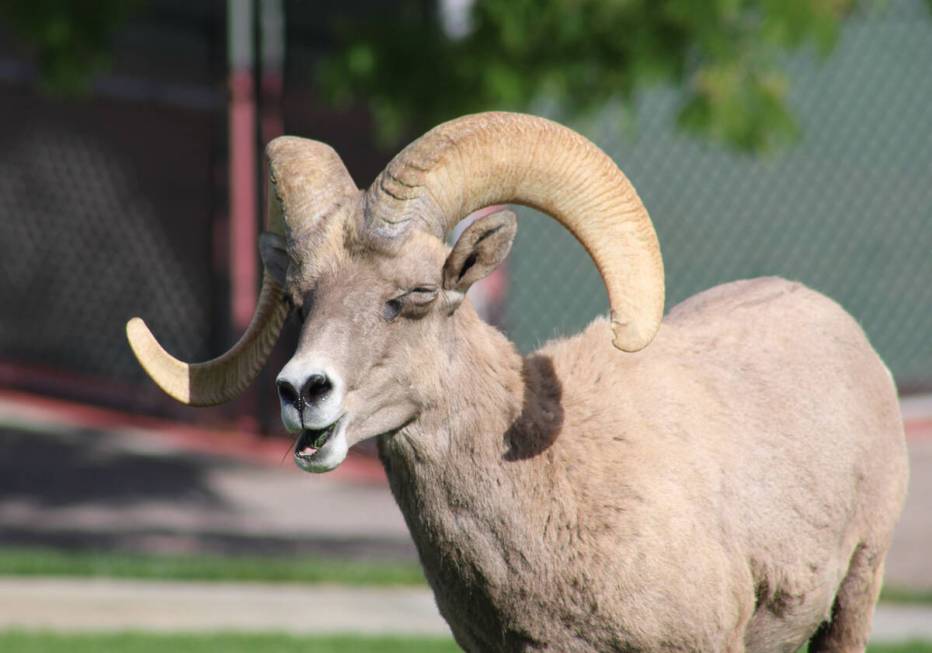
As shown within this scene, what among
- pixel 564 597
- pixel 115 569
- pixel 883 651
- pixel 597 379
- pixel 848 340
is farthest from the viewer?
pixel 115 569

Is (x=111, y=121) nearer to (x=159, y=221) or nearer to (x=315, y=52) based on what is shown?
(x=159, y=221)

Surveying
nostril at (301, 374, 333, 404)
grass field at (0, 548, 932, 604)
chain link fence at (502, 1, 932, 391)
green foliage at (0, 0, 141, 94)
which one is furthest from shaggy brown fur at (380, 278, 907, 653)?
chain link fence at (502, 1, 932, 391)

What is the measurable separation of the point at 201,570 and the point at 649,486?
5983mm

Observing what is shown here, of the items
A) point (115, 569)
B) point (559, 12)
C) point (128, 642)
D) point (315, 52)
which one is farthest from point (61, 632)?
point (315, 52)

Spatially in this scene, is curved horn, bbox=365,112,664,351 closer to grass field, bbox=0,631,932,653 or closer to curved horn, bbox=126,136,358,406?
curved horn, bbox=126,136,358,406

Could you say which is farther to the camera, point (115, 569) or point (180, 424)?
point (180, 424)

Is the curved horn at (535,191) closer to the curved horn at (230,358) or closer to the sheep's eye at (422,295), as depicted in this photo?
the sheep's eye at (422,295)

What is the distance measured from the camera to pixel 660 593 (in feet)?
17.3

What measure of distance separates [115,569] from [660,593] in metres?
6.21

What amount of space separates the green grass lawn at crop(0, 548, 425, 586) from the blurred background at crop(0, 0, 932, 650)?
3cm

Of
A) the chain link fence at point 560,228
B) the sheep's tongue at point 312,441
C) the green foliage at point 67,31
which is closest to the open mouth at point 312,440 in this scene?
the sheep's tongue at point 312,441

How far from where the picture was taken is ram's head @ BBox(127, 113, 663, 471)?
5.00 metres

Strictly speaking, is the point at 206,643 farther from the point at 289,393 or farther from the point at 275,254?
the point at 289,393

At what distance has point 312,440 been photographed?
489cm
